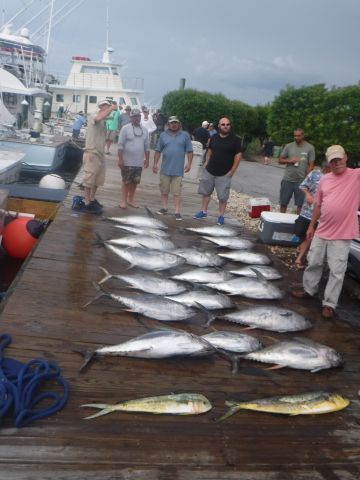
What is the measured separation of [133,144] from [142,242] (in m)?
2.21

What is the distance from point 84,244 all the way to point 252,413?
351cm

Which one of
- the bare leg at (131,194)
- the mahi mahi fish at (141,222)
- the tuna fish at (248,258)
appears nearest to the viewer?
the tuna fish at (248,258)

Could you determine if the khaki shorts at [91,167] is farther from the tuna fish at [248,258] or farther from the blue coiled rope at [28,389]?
the blue coiled rope at [28,389]

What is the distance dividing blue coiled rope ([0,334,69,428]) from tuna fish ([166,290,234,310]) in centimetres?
155

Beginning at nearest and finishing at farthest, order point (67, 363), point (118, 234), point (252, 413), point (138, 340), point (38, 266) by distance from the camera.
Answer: point (252, 413) < point (67, 363) < point (138, 340) < point (38, 266) < point (118, 234)

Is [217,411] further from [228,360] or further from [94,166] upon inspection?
[94,166]

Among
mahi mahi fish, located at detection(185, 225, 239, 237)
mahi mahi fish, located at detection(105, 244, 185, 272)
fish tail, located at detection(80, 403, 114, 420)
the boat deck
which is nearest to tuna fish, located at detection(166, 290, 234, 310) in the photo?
the boat deck

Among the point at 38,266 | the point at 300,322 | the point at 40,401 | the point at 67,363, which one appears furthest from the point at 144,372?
the point at 38,266

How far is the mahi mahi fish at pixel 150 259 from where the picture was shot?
5027 millimetres

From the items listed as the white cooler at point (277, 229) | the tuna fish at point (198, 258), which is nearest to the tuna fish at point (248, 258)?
the tuna fish at point (198, 258)

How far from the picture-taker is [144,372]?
3.10 metres

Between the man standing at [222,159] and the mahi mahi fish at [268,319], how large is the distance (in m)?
3.36

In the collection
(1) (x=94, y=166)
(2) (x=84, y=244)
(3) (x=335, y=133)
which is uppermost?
(3) (x=335, y=133)

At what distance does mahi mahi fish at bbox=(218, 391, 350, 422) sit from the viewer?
285 centimetres
